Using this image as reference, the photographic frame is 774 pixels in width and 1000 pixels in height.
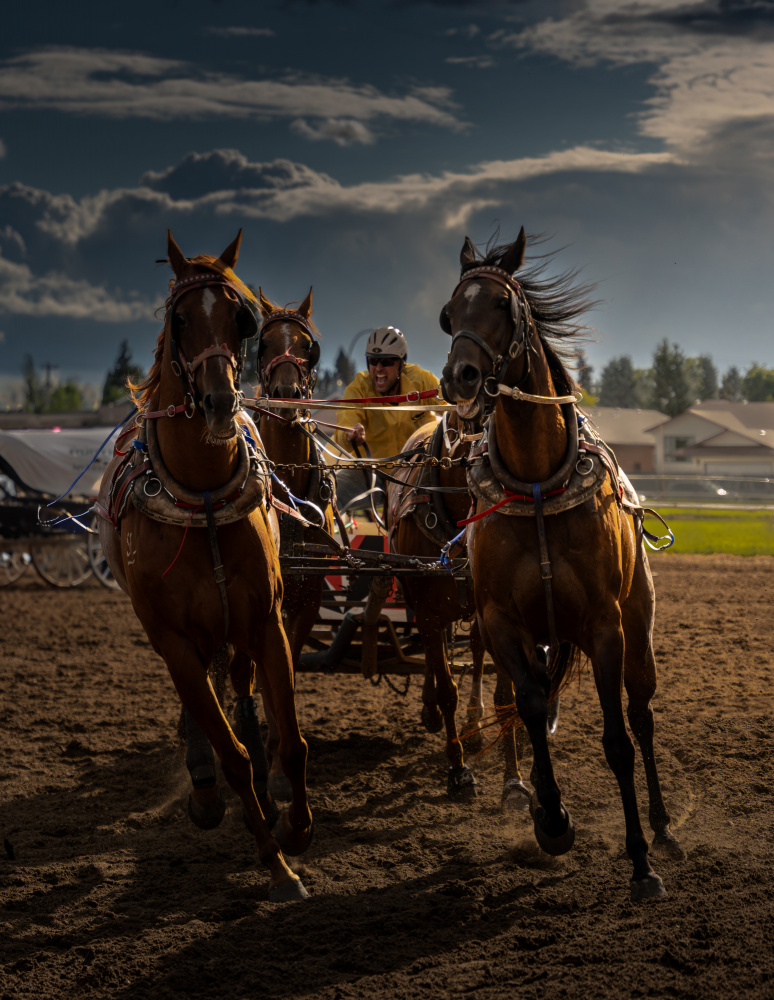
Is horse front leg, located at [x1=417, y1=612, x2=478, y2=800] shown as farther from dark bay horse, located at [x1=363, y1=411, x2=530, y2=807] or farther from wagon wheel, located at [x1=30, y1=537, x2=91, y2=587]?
wagon wheel, located at [x1=30, y1=537, x2=91, y2=587]

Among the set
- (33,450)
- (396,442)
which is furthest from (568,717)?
(33,450)

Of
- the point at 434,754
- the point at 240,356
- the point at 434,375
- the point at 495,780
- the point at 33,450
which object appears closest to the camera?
the point at 240,356

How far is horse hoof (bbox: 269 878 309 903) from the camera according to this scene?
4152 mm

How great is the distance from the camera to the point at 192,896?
4242 mm

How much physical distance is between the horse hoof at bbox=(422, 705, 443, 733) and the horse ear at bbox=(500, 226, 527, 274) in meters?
3.38

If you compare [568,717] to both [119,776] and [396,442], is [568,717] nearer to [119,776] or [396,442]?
[396,442]

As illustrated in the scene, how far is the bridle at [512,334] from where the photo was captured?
393cm

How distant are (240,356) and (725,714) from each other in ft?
16.9

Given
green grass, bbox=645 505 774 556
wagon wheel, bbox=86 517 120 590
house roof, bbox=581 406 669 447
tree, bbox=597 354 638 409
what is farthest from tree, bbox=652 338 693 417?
wagon wheel, bbox=86 517 120 590

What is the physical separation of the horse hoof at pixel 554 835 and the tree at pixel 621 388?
117309mm

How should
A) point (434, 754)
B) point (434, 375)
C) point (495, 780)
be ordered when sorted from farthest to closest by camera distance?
point (434, 375), point (434, 754), point (495, 780)

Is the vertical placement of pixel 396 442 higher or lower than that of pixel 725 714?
higher

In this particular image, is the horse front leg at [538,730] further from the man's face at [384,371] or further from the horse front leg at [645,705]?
the man's face at [384,371]

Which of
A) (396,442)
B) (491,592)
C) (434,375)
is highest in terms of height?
(434,375)
